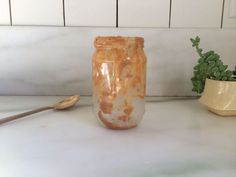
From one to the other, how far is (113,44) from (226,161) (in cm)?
25

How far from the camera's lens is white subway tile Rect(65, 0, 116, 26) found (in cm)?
62

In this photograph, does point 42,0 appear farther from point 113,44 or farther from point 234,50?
point 234,50

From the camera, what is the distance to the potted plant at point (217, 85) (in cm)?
49

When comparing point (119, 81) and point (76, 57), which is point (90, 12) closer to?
point (76, 57)

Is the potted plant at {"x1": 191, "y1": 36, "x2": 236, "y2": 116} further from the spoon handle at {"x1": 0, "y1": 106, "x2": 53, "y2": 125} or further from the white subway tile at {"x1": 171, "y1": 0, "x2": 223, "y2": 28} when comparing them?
the spoon handle at {"x1": 0, "y1": 106, "x2": 53, "y2": 125}

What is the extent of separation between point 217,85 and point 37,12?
481 millimetres

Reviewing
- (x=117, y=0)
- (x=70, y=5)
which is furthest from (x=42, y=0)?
(x=117, y=0)

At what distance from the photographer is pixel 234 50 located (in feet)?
2.14

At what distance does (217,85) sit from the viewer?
50 cm

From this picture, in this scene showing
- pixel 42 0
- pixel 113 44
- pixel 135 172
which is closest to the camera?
pixel 135 172

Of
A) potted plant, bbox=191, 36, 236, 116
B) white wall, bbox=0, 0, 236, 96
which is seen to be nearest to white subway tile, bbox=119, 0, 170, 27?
white wall, bbox=0, 0, 236, 96

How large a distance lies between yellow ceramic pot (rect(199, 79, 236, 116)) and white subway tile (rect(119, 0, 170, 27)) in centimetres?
22

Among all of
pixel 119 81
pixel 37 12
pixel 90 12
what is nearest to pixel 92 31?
pixel 90 12

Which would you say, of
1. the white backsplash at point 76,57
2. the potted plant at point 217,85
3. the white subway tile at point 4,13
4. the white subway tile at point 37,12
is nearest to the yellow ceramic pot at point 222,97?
the potted plant at point 217,85
